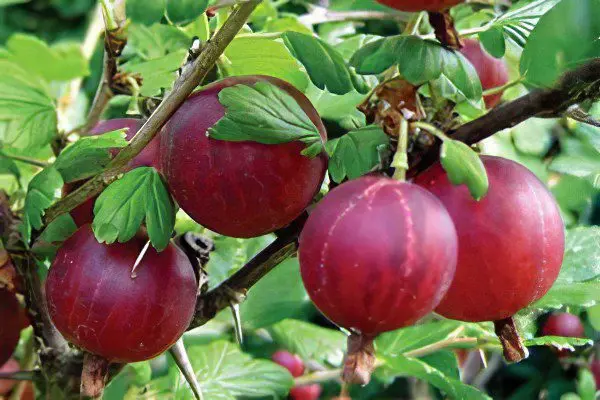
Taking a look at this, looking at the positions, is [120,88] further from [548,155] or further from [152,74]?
[548,155]

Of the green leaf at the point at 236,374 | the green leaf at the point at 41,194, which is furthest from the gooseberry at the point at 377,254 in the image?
the green leaf at the point at 236,374

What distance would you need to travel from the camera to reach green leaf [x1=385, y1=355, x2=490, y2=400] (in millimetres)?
677

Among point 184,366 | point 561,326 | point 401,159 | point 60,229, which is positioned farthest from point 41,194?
point 561,326

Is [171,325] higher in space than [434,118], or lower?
lower

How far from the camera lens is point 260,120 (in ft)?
1.51

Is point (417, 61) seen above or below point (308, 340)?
above

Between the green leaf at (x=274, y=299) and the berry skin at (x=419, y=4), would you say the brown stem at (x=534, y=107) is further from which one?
the green leaf at (x=274, y=299)

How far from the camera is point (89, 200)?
1.92 feet

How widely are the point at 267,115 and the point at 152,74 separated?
16 cm

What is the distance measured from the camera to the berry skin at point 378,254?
0.38 m

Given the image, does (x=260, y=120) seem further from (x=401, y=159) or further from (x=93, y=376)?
(x=93, y=376)

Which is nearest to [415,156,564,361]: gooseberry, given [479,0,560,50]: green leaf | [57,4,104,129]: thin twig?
[479,0,560,50]: green leaf

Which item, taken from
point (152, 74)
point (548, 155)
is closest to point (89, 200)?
point (152, 74)

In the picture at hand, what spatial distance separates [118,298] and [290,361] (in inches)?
23.4
